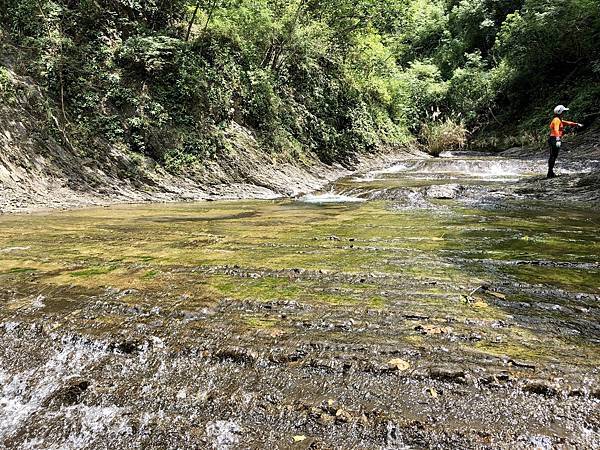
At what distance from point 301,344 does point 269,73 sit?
520 inches

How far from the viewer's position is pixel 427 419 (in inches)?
69.7

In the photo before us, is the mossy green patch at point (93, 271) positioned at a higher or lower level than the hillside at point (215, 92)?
lower

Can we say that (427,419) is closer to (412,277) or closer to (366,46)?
(412,277)

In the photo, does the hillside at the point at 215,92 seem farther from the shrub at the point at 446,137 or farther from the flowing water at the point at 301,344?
the flowing water at the point at 301,344

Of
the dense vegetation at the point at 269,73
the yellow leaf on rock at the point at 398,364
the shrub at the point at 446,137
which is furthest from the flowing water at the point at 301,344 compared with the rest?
the shrub at the point at 446,137

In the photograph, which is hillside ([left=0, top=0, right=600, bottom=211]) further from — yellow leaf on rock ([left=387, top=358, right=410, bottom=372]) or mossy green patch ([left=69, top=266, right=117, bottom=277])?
yellow leaf on rock ([left=387, top=358, right=410, bottom=372])

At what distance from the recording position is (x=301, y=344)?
2.33 m

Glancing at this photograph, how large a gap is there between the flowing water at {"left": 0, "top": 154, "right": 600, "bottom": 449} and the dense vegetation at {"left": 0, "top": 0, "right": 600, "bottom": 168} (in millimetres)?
6656

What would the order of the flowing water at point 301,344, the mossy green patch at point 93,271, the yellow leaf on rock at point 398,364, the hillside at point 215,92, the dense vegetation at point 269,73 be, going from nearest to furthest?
the flowing water at point 301,344
the yellow leaf on rock at point 398,364
the mossy green patch at point 93,271
the hillside at point 215,92
the dense vegetation at point 269,73

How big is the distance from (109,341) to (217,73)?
10987 millimetres

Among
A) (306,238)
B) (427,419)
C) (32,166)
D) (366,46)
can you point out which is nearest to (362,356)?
(427,419)

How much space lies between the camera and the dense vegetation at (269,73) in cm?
995

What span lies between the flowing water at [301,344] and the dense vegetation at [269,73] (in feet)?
21.8

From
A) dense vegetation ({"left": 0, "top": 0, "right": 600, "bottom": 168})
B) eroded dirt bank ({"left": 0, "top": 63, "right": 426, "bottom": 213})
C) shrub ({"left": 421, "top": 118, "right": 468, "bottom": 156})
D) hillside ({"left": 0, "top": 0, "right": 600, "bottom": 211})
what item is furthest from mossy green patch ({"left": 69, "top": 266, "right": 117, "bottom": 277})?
shrub ({"left": 421, "top": 118, "right": 468, "bottom": 156})
